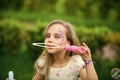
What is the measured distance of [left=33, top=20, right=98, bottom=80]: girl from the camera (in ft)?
8.89

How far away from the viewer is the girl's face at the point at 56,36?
2.71 m

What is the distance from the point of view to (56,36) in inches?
108

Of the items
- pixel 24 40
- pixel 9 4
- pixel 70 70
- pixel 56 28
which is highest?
pixel 9 4

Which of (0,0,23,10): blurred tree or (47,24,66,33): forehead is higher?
(0,0,23,10): blurred tree

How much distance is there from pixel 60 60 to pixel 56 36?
17 centimetres

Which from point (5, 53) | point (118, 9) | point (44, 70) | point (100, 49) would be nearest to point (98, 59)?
point (100, 49)

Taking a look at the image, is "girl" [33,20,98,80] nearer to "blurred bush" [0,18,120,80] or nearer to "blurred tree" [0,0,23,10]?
"blurred bush" [0,18,120,80]

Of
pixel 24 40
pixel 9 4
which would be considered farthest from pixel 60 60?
pixel 9 4

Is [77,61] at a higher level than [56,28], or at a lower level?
lower

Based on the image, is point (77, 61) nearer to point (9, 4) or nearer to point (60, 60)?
point (60, 60)

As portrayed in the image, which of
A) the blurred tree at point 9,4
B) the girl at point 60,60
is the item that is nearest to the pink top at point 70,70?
the girl at point 60,60

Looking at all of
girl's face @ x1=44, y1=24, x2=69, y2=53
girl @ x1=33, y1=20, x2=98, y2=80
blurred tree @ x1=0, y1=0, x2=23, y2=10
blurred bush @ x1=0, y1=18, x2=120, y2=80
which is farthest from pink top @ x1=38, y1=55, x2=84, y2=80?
blurred tree @ x1=0, y1=0, x2=23, y2=10

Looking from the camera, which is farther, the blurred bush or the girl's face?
the blurred bush

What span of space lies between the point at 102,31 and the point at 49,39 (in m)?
2.25
